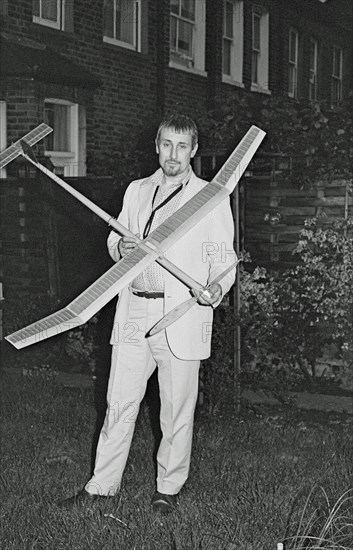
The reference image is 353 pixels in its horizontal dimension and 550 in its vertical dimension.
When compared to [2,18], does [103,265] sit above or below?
below

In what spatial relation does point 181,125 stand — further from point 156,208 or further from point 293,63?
point 293,63

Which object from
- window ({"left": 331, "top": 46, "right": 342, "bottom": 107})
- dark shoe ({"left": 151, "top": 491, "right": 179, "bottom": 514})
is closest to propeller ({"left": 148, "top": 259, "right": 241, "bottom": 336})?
dark shoe ({"left": 151, "top": 491, "right": 179, "bottom": 514})

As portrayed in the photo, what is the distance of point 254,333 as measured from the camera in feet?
26.1

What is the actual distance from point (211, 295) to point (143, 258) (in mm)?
427

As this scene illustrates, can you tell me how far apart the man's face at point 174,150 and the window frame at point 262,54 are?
40.6ft

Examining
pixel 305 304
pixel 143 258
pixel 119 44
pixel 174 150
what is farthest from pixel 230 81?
pixel 143 258

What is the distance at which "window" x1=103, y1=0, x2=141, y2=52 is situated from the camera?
13.4m

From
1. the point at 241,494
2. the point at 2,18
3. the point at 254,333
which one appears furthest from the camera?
the point at 2,18

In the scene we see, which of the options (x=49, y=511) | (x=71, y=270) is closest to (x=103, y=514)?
(x=49, y=511)

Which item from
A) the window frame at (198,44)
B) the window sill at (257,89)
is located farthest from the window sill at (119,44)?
the window sill at (257,89)

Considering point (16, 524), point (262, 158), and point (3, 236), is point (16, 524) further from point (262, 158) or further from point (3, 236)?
point (3, 236)

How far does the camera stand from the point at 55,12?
12.3 meters

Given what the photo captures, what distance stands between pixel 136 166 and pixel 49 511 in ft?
→ 14.4

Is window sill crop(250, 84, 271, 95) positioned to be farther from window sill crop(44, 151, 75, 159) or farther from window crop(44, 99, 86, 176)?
window sill crop(44, 151, 75, 159)
